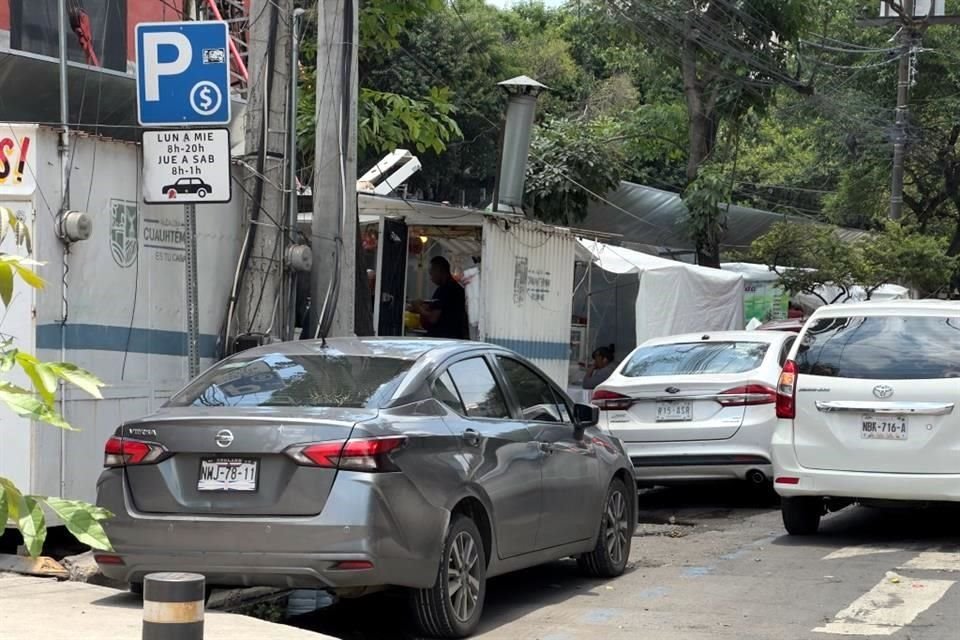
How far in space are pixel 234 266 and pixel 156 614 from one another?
700 centimetres

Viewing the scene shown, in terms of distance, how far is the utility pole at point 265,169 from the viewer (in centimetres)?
1045

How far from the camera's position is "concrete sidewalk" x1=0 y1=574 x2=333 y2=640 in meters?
6.64

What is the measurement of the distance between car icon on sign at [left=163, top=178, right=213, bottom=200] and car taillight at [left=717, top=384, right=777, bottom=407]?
503 centimetres

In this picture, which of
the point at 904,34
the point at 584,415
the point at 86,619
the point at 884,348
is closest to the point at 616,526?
the point at 584,415

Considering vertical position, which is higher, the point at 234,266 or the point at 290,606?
the point at 234,266

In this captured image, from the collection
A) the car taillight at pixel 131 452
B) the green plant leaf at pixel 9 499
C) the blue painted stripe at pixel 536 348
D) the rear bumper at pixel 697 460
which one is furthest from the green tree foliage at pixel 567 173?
the green plant leaf at pixel 9 499

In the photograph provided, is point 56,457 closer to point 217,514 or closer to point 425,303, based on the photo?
point 217,514

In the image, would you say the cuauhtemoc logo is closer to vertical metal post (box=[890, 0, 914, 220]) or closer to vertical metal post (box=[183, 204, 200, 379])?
vertical metal post (box=[183, 204, 200, 379])

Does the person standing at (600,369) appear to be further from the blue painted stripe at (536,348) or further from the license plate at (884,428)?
the license plate at (884,428)

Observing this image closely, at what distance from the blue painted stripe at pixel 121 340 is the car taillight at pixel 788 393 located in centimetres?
436

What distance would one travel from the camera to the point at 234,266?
10.8m

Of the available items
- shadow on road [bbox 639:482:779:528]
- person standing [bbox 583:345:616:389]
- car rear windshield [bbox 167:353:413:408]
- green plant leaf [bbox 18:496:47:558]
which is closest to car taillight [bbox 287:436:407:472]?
car rear windshield [bbox 167:353:413:408]

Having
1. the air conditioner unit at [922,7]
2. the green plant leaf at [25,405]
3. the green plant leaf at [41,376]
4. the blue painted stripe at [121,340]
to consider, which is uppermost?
the air conditioner unit at [922,7]

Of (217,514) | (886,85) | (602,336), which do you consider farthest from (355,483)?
(886,85)
